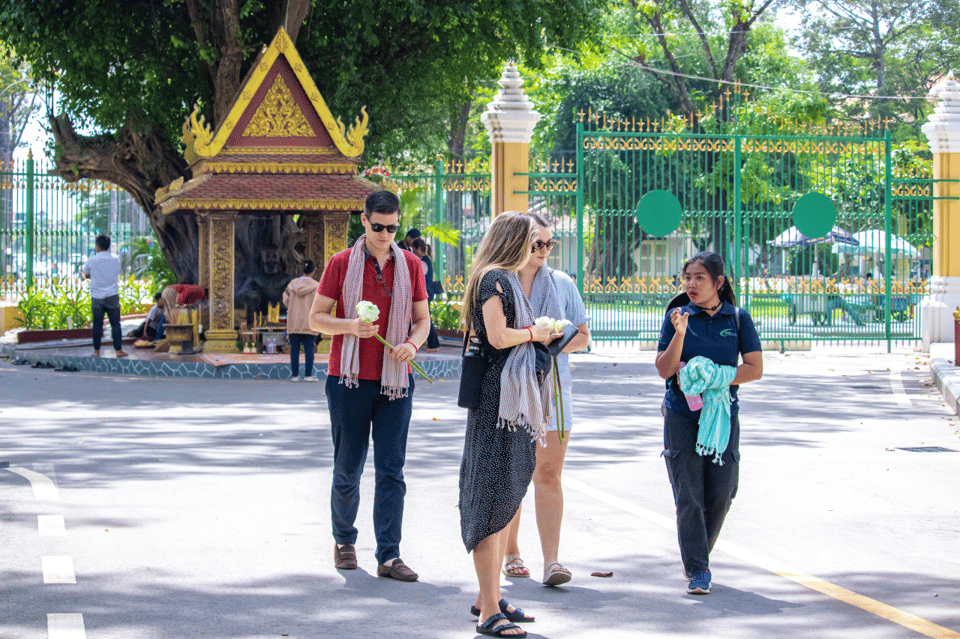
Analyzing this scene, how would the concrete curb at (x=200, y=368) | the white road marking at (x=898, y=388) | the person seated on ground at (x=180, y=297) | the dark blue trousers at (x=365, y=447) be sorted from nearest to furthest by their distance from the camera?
→ 1. the dark blue trousers at (x=365, y=447)
2. the white road marking at (x=898, y=388)
3. the concrete curb at (x=200, y=368)
4. the person seated on ground at (x=180, y=297)

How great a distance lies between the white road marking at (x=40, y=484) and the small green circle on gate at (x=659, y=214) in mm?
12683

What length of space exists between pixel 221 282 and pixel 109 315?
5.20ft

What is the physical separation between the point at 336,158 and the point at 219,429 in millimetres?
7749

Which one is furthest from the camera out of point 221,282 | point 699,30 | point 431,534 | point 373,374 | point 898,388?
point 699,30

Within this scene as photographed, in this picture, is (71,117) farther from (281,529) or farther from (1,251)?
(281,529)

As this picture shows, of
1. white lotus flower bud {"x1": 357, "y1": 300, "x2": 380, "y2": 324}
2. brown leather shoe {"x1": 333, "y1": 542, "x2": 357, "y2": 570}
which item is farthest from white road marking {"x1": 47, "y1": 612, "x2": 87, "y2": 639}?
white lotus flower bud {"x1": 357, "y1": 300, "x2": 380, "y2": 324}

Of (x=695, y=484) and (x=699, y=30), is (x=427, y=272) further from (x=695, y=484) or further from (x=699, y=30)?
(x=699, y=30)

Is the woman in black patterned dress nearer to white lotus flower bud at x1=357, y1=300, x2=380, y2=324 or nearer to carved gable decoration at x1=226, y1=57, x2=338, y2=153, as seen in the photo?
white lotus flower bud at x1=357, y1=300, x2=380, y2=324

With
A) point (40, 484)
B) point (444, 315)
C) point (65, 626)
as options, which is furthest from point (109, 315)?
point (65, 626)

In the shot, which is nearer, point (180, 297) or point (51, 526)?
point (51, 526)

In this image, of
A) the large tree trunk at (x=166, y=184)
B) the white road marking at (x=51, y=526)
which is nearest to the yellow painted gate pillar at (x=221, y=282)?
the large tree trunk at (x=166, y=184)

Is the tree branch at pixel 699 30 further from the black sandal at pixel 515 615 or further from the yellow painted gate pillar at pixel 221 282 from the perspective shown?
the black sandal at pixel 515 615

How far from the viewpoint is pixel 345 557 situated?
19.2ft

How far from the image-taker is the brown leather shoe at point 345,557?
5848 millimetres
